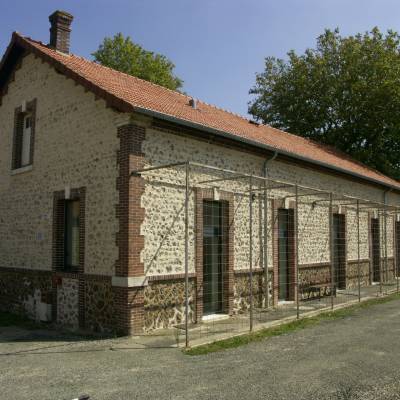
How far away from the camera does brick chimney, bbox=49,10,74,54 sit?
1198cm

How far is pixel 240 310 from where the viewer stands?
10859 millimetres

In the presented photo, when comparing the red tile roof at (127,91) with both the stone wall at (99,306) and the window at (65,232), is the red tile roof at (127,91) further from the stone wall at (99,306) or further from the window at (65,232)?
the stone wall at (99,306)

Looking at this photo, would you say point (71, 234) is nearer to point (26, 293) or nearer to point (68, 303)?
point (68, 303)

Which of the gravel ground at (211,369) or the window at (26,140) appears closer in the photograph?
the gravel ground at (211,369)

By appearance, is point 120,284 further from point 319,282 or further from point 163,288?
point 319,282

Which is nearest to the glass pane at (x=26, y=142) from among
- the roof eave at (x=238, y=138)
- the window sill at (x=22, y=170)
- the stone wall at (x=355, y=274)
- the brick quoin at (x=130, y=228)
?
the window sill at (x=22, y=170)

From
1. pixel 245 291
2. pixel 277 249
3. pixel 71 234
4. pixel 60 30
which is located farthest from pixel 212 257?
pixel 60 30

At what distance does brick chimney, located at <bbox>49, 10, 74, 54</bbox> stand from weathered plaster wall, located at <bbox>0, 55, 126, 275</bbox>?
0.74m

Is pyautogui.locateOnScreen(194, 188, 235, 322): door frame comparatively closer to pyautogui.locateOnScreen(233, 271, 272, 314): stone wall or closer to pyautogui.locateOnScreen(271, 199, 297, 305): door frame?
pyautogui.locateOnScreen(233, 271, 272, 314): stone wall

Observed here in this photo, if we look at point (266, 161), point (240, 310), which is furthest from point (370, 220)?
point (240, 310)

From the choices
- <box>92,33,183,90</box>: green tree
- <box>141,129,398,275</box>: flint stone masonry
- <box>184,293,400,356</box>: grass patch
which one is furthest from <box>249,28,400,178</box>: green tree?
<box>184,293,400,356</box>: grass patch

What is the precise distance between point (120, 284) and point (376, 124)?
19.8 m

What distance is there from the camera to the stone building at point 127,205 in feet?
29.0

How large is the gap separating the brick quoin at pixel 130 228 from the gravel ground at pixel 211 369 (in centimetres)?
48
